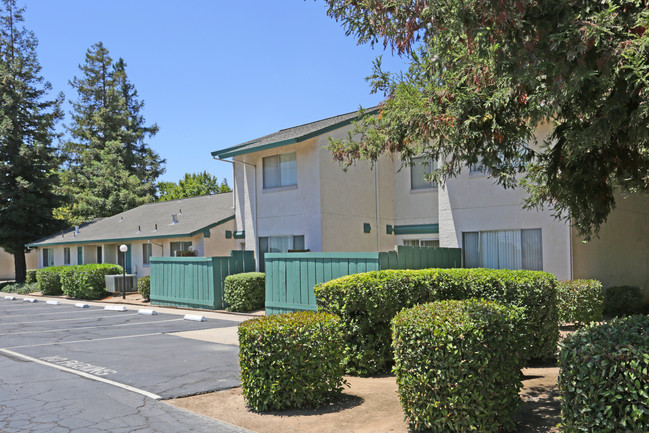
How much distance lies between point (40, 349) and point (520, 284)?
9995 millimetres

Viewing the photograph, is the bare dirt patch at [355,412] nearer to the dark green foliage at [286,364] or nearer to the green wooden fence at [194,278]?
the dark green foliage at [286,364]

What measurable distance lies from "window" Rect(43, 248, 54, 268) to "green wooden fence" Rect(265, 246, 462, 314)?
27.3 metres

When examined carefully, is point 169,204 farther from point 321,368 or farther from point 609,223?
point 321,368

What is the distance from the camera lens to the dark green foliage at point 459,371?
17.3 ft

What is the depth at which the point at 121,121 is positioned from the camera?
59.3m

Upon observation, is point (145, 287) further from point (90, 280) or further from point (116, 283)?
point (90, 280)

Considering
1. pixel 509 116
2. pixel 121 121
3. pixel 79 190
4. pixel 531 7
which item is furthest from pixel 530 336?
pixel 121 121

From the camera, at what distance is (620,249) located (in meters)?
16.1

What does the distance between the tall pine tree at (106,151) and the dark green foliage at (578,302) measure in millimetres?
41868

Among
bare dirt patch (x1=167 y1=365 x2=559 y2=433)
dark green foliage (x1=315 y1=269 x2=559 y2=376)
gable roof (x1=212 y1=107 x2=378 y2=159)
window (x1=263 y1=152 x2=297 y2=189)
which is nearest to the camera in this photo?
bare dirt patch (x1=167 y1=365 x2=559 y2=433)

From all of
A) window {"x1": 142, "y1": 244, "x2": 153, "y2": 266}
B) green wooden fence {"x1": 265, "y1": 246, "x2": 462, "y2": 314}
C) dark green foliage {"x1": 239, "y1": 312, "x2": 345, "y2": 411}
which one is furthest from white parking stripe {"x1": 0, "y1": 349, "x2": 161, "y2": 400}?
window {"x1": 142, "y1": 244, "x2": 153, "y2": 266}

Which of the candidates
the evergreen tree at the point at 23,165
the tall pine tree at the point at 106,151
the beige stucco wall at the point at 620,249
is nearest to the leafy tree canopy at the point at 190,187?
the tall pine tree at the point at 106,151

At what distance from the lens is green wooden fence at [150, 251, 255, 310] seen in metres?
18.8

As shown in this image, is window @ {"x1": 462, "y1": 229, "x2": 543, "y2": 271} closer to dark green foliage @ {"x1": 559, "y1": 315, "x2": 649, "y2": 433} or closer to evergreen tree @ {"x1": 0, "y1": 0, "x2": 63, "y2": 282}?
dark green foliage @ {"x1": 559, "y1": 315, "x2": 649, "y2": 433}
